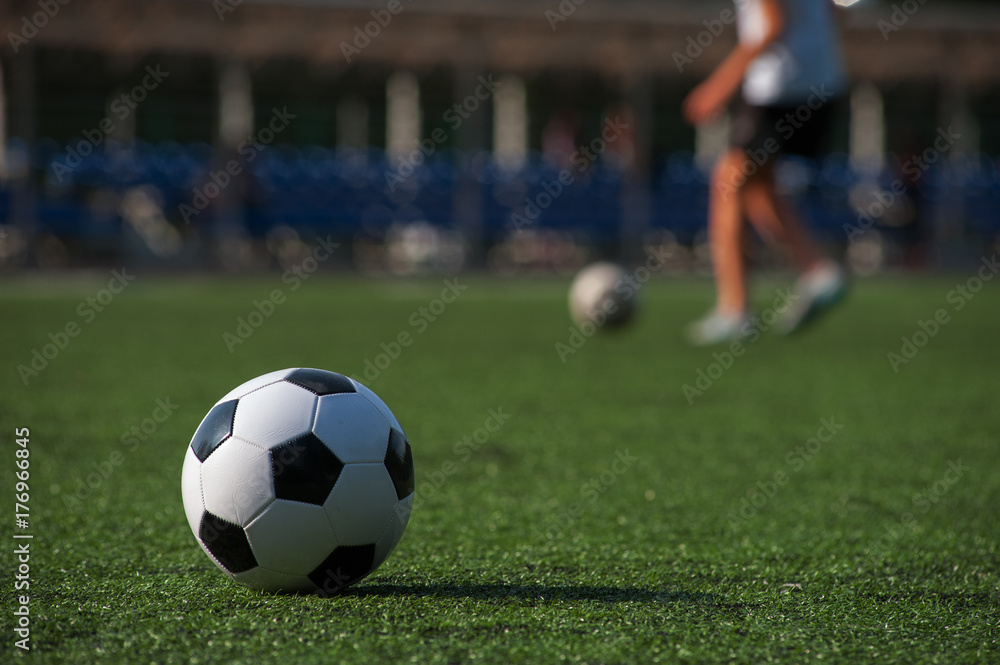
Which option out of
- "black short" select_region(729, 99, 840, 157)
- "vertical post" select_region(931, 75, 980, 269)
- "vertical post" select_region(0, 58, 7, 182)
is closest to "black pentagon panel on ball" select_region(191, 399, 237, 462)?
"black short" select_region(729, 99, 840, 157)

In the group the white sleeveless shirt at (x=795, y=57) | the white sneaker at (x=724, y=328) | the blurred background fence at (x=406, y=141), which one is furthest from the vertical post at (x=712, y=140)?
the white sneaker at (x=724, y=328)

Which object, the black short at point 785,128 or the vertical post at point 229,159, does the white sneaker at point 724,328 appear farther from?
the vertical post at point 229,159

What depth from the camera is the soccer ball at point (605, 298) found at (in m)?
7.55

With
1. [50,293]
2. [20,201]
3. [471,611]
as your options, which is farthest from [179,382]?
[20,201]

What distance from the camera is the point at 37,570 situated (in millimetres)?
2205

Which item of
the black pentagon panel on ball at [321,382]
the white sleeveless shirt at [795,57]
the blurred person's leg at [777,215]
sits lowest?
the blurred person's leg at [777,215]

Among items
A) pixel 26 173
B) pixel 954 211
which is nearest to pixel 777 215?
pixel 26 173

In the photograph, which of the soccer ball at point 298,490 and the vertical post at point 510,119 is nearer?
the soccer ball at point 298,490

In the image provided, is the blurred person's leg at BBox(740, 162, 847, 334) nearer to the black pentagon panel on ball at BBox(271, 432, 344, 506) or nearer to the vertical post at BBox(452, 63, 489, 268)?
the black pentagon panel on ball at BBox(271, 432, 344, 506)

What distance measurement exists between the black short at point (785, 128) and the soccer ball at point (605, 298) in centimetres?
163

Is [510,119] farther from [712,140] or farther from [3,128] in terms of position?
[3,128]

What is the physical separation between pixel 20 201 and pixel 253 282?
3.82 metres

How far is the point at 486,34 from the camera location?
55.4 feet

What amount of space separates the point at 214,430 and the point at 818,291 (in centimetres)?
468
